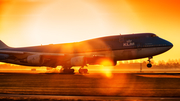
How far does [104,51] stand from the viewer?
39281 millimetres

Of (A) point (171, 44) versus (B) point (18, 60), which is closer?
(A) point (171, 44)

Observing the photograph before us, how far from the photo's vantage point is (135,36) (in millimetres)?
38344

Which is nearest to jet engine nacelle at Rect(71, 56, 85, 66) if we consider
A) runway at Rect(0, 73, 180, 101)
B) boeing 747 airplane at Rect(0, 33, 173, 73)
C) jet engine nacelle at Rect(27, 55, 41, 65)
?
boeing 747 airplane at Rect(0, 33, 173, 73)

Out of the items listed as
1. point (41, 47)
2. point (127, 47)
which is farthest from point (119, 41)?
point (41, 47)

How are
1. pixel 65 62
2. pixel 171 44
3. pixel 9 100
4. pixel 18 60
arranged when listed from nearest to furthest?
pixel 9 100, pixel 171 44, pixel 65 62, pixel 18 60

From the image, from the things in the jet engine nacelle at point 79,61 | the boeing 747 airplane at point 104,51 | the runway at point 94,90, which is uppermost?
the boeing 747 airplane at point 104,51

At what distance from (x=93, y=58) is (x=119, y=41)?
5411mm

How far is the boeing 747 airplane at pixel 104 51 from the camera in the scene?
37787 millimetres

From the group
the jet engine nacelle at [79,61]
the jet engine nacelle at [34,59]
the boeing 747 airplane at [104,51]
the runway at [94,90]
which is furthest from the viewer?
the jet engine nacelle at [34,59]

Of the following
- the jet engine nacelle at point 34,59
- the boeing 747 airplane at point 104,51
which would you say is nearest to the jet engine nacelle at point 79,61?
the boeing 747 airplane at point 104,51

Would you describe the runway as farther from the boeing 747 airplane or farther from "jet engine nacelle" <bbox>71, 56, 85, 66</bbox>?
"jet engine nacelle" <bbox>71, 56, 85, 66</bbox>

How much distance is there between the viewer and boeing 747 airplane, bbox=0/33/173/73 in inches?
1488

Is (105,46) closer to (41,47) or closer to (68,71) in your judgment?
(68,71)

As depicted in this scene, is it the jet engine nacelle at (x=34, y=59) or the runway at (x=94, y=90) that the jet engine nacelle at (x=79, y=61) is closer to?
the jet engine nacelle at (x=34, y=59)
